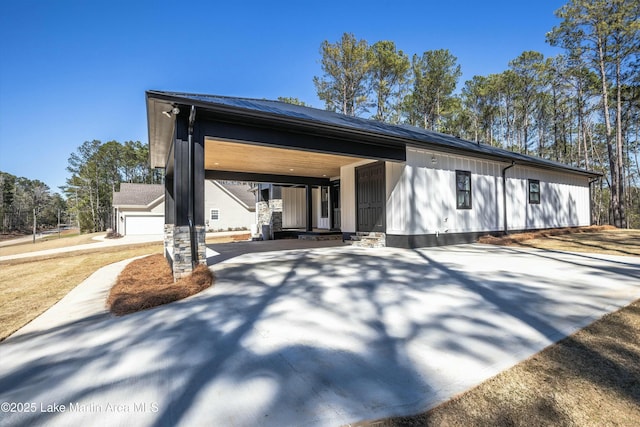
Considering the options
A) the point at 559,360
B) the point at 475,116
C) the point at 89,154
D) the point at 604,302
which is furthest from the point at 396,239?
the point at 89,154

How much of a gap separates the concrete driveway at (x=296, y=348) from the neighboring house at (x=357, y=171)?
89.1 inches

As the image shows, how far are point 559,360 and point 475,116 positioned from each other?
28.7 metres

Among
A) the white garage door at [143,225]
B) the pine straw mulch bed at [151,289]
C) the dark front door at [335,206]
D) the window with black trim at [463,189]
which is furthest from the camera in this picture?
the white garage door at [143,225]

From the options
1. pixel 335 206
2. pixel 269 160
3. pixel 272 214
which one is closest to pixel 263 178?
pixel 272 214

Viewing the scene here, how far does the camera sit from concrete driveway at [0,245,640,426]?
1725mm

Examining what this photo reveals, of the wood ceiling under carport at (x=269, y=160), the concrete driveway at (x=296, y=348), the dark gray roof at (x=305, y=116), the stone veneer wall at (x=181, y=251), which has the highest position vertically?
the dark gray roof at (x=305, y=116)

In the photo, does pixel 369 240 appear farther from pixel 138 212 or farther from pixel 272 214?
pixel 138 212

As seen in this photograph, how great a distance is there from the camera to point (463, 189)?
382 inches

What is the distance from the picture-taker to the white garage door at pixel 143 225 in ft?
76.9

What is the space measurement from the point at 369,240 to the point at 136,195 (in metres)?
23.3

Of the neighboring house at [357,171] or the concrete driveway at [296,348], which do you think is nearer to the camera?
the concrete driveway at [296,348]

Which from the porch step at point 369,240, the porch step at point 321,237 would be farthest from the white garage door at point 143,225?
the porch step at point 369,240

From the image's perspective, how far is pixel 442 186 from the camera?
917 centimetres

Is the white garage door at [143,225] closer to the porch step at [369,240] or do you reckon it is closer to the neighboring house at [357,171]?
the neighboring house at [357,171]
